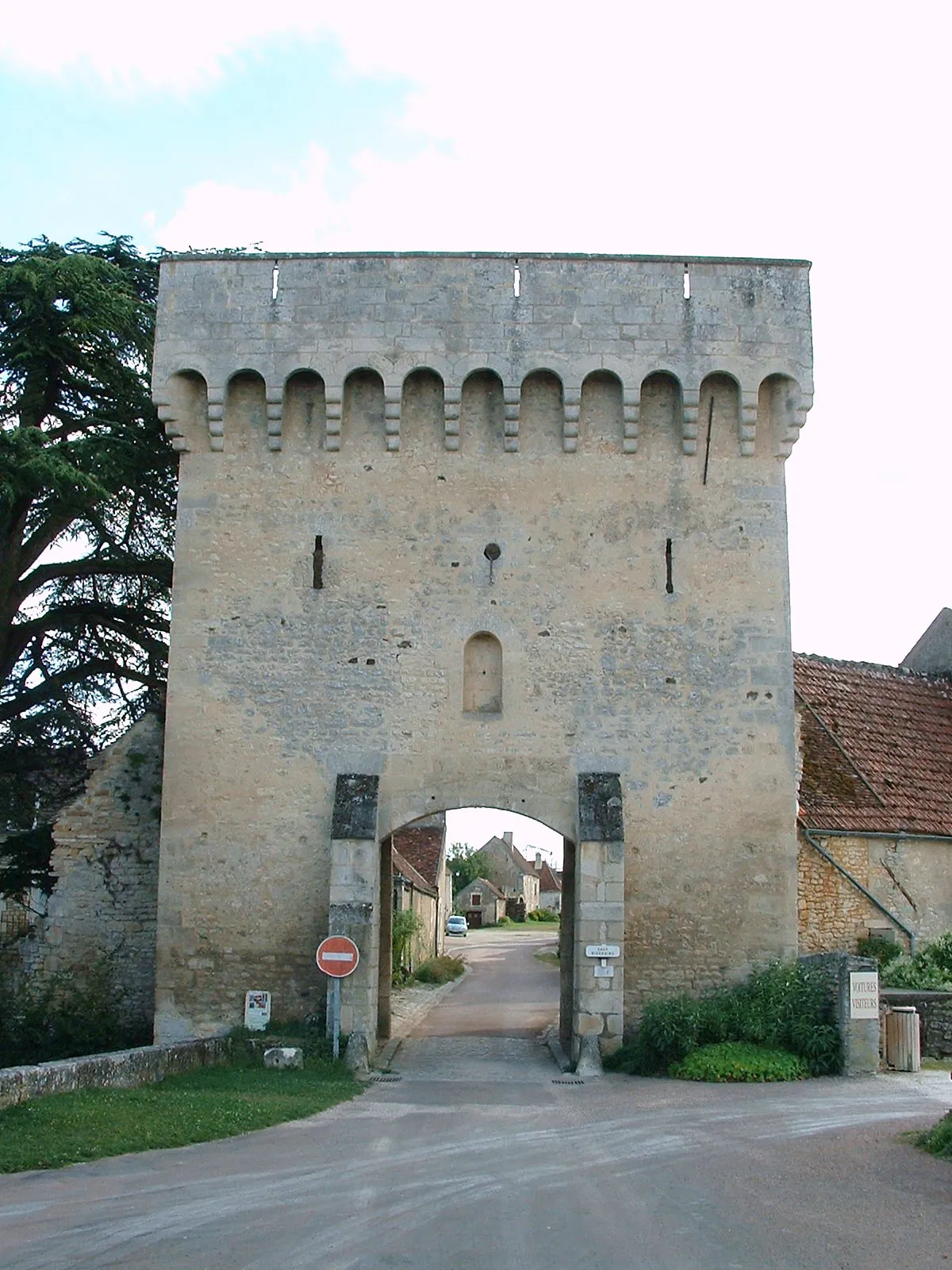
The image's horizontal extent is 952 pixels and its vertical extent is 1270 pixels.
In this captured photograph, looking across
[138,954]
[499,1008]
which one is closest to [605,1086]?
[138,954]

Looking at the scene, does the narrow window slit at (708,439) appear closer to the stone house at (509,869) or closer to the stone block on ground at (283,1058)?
the stone block on ground at (283,1058)

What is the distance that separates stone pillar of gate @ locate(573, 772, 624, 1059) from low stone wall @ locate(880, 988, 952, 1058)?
3585 millimetres

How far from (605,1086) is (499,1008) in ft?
35.1

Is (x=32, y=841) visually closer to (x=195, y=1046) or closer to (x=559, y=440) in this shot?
(x=195, y=1046)

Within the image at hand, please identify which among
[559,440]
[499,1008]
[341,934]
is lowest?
[499,1008]

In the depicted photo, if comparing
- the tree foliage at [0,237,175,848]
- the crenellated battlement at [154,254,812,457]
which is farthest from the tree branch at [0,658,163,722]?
the crenellated battlement at [154,254,812,457]

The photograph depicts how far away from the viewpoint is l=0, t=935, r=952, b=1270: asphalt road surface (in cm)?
692

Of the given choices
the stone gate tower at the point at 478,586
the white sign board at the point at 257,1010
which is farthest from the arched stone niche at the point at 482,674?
the white sign board at the point at 257,1010

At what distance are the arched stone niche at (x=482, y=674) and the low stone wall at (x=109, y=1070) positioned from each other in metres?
5.13

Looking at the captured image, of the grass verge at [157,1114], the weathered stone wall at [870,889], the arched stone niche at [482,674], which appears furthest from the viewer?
the weathered stone wall at [870,889]

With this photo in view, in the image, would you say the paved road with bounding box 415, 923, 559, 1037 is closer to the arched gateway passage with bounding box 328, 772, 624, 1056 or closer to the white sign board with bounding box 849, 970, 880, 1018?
the arched gateway passage with bounding box 328, 772, 624, 1056

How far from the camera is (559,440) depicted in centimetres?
1700

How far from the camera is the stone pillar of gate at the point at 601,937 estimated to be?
15.0m

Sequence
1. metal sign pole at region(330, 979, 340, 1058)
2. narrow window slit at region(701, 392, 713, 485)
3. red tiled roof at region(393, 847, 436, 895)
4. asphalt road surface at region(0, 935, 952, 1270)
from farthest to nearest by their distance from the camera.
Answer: red tiled roof at region(393, 847, 436, 895), narrow window slit at region(701, 392, 713, 485), metal sign pole at region(330, 979, 340, 1058), asphalt road surface at region(0, 935, 952, 1270)
